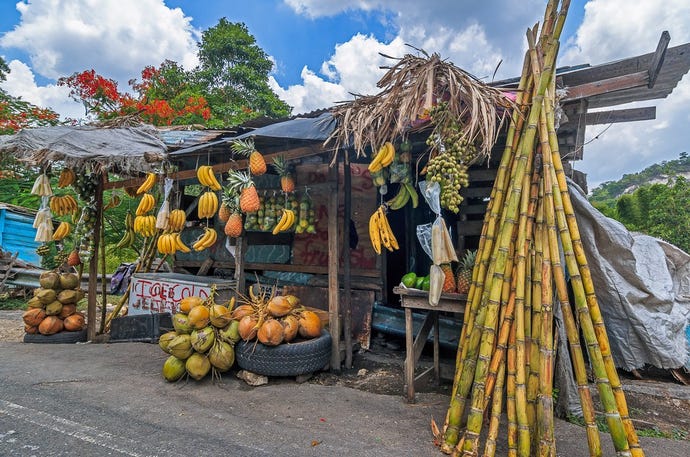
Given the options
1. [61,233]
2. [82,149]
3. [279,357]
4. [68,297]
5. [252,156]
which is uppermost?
[82,149]

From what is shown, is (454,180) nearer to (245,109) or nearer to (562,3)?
(562,3)

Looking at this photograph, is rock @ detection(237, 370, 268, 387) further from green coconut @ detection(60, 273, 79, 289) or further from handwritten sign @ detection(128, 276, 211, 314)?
green coconut @ detection(60, 273, 79, 289)

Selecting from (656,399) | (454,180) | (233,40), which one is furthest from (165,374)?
(233,40)

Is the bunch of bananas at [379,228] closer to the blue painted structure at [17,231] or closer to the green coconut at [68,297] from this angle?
the green coconut at [68,297]

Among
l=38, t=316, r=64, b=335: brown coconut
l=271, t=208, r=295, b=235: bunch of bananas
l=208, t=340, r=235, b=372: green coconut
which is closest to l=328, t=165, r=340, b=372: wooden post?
l=271, t=208, r=295, b=235: bunch of bananas

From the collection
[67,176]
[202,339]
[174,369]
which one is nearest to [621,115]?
[202,339]

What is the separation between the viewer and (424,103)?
3.23m

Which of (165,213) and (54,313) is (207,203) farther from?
(54,313)

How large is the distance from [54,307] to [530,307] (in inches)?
280

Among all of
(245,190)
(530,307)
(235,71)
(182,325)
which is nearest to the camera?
(530,307)

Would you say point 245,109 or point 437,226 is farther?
point 245,109

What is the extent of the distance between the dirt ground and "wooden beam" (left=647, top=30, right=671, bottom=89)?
3.06 m

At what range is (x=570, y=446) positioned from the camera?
2904 millimetres

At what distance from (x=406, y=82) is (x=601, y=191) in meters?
26.4
